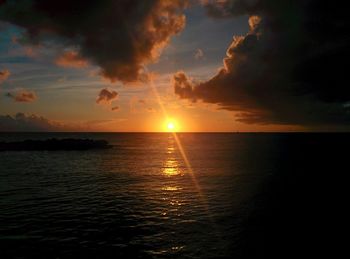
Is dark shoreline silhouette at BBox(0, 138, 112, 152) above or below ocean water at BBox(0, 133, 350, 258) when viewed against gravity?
above

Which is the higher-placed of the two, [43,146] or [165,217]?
[43,146]

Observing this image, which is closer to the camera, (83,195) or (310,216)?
(310,216)

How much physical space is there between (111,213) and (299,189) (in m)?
26.8

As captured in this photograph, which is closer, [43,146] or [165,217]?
[165,217]

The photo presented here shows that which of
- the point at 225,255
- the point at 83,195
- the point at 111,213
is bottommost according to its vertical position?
the point at 225,255

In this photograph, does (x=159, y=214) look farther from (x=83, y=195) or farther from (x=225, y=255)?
(x=83, y=195)

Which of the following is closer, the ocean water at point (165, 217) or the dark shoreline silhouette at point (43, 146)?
the ocean water at point (165, 217)

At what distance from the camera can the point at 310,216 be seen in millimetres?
25953

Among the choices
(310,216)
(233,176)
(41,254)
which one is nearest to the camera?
(41,254)

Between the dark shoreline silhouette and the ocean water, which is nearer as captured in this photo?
the ocean water

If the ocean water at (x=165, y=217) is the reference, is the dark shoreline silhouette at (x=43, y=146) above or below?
above

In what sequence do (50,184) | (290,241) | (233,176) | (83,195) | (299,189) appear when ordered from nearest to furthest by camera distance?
(290,241) → (83,195) → (299,189) → (50,184) → (233,176)

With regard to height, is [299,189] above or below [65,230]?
above

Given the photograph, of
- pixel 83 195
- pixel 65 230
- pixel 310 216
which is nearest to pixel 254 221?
pixel 310 216
